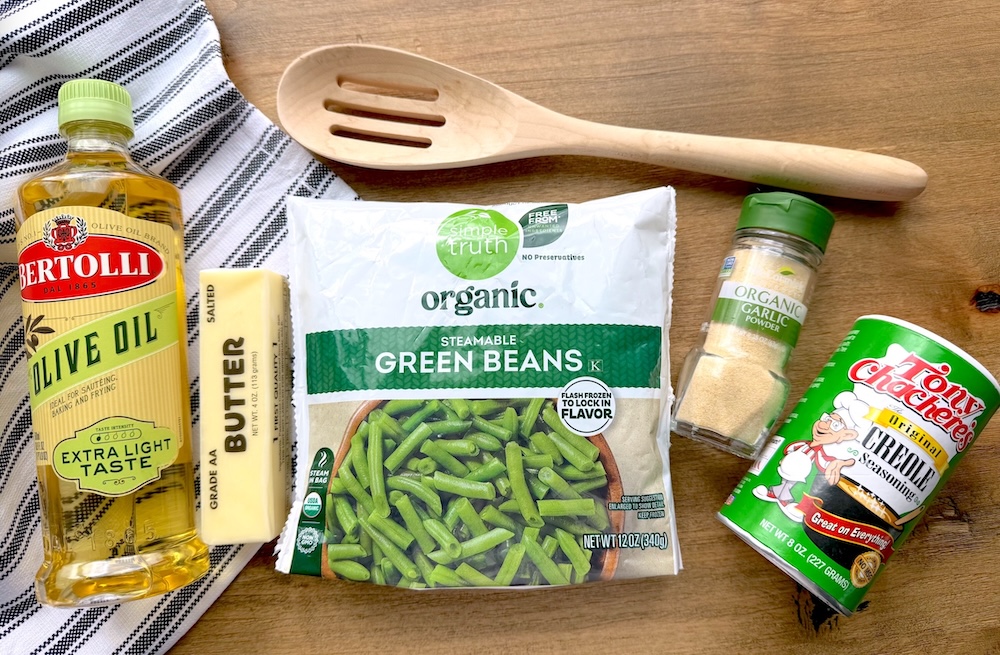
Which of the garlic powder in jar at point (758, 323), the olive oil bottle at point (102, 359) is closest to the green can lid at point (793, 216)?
the garlic powder in jar at point (758, 323)

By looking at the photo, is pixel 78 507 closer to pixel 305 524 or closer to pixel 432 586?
pixel 305 524

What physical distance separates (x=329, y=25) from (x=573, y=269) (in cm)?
42

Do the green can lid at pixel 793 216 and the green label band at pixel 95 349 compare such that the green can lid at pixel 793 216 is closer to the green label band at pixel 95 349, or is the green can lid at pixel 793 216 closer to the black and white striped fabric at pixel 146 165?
the black and white striped fabric at pixel 146 165

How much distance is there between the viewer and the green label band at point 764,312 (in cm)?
66

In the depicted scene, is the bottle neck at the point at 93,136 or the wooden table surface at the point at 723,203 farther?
the wooden table surface at the point at 723,203

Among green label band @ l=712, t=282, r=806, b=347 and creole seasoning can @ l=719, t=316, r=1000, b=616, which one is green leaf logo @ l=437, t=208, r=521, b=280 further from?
creole seasoning can @ l=719, t=316, r=1000, b=616

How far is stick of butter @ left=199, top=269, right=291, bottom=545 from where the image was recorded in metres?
0.66

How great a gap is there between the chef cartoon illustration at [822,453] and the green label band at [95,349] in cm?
64

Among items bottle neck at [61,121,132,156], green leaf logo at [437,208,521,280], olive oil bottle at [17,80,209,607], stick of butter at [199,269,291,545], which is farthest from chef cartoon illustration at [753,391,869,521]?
bottle neck at [61,121,132,156]

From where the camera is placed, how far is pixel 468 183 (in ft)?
2.51

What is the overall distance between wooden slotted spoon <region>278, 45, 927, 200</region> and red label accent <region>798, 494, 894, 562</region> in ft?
1.15

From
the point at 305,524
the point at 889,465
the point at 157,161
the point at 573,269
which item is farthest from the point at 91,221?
the point at 889,465

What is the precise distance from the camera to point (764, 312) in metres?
0.66

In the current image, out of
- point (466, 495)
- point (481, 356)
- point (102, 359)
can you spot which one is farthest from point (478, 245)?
point (102, 359)
